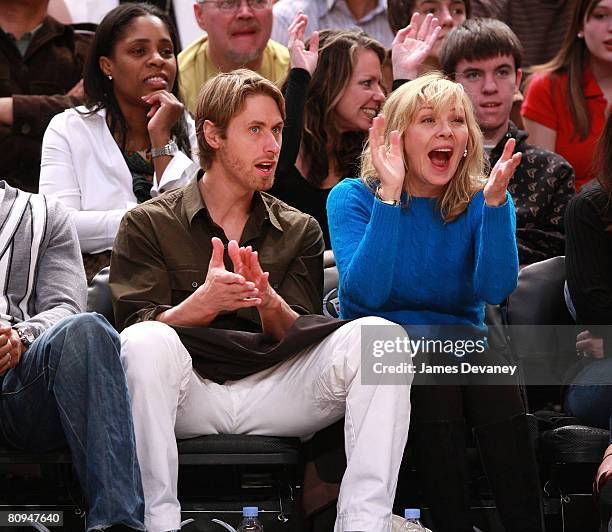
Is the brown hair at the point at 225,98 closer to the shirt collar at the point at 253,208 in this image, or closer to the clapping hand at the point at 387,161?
the shirt collar at the point at 253,208

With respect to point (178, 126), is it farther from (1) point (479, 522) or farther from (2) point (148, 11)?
(1) point (479, 522)

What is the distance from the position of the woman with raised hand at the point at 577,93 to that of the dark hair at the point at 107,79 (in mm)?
1469

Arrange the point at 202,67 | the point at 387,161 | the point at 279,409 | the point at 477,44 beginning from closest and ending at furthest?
the point at 279,409, the point at 387,161, the point at 477,44, the point at 202,67

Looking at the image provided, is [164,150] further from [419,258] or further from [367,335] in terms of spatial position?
[367,335]

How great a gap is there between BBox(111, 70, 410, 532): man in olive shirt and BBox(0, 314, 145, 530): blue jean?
0.08m

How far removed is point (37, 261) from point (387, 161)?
3.36 ft

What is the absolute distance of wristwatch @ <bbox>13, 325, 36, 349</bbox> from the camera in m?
3.21

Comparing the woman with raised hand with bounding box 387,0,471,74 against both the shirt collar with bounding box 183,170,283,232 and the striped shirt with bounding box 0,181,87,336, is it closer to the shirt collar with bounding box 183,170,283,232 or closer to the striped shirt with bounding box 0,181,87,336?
the shirt collar with bounding box 183,170,283,232

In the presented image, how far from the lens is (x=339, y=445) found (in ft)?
10.8

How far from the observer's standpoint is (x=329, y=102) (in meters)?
4.41

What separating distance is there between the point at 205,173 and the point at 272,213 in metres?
0.24

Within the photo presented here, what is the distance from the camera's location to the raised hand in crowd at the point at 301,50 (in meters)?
4.29

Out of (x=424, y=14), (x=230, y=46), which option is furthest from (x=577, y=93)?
(x=230, y=46)

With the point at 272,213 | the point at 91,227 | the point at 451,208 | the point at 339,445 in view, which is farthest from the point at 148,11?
the point at 339,445
